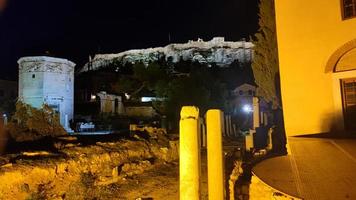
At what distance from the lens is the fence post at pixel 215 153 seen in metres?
5.48

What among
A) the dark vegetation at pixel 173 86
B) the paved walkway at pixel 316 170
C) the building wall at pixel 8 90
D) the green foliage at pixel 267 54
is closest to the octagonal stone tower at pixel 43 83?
the dark vegetation at pixel 173 86

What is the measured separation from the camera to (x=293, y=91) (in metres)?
10.8

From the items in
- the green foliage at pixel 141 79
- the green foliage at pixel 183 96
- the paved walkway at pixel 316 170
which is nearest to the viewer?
the paved walkway at pixel 316 170

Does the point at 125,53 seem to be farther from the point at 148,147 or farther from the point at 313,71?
the point at 313,71

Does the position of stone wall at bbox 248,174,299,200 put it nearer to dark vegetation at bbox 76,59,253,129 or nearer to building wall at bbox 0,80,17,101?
dark vegetation at bbox 76,59,253,129

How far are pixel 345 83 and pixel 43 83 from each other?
83.4 ft

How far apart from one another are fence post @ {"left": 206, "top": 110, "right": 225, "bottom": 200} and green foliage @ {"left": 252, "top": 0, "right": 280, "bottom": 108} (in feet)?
41.1

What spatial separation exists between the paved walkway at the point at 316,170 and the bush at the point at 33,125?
40.9ft

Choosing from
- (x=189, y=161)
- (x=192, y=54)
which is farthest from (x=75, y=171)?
(x=192, y=54)

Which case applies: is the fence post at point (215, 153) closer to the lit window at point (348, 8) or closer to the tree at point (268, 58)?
the lit window at point (348, 8)

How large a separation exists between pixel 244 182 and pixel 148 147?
794 cm

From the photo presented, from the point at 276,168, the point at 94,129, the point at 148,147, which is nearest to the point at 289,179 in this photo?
the point at 276,168

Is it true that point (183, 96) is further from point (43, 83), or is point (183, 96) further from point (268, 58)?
point (43, 83)

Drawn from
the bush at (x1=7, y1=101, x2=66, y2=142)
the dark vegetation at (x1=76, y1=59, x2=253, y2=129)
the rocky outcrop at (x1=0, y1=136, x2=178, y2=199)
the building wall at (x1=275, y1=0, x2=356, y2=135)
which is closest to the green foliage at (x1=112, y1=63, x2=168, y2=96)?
the dark vegetation at (x1=76, y1=59, x2=253, y2=129)
